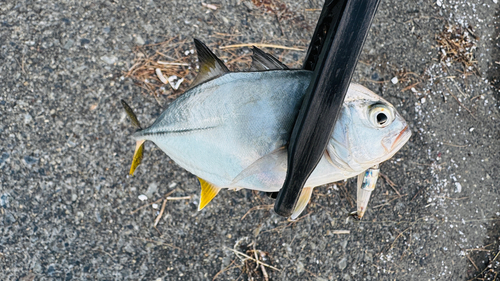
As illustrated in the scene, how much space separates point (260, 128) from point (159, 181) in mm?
1242

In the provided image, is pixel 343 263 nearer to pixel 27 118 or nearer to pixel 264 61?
pixel 264 61

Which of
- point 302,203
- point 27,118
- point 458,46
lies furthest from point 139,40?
point 458,46

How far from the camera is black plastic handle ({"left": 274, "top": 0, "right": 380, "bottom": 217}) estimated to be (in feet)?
3.34

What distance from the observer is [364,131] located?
47.9 inches

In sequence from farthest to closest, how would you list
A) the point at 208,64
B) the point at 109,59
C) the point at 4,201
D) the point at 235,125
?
the point at 109,59 → the point at 4,201 → the point at 208,64 → the point at 235,125

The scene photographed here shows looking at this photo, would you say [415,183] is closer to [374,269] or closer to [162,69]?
[374,269]

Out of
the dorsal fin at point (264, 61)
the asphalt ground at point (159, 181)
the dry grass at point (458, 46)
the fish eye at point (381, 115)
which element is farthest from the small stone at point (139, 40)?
the dry grass at point (458, 46)

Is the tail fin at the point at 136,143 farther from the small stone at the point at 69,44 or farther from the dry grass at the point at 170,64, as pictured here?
the small stone at the point at 69,44

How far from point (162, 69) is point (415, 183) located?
2.12 meters

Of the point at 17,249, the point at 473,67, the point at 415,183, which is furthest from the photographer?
the point at 473,67

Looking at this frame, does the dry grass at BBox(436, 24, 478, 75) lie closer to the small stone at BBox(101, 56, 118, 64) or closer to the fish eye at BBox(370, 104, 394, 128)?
the fish eye at BBox(370, 104, 394, 128)

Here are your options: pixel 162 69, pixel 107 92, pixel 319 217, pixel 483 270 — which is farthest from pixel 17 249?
pixel 483 270

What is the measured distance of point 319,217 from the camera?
2.35 m

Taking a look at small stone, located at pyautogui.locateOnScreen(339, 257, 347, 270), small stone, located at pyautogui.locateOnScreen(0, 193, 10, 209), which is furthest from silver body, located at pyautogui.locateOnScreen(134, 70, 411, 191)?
small stone, located at pyautogui.locateOnScreen(0, 193, 10, 209)
